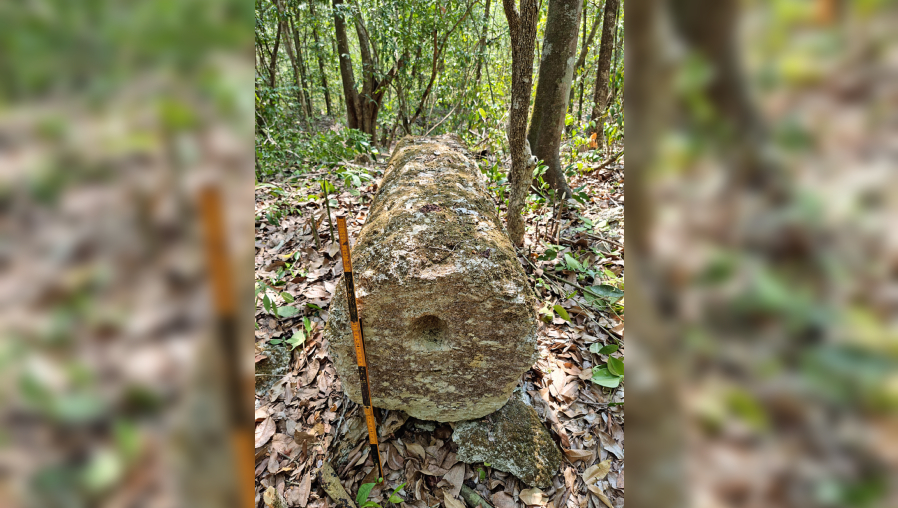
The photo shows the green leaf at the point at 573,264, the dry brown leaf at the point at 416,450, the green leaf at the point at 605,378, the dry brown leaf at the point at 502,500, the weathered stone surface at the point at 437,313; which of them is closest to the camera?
the weathered stone surface at the point at 437,313

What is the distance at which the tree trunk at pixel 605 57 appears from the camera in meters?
5.59

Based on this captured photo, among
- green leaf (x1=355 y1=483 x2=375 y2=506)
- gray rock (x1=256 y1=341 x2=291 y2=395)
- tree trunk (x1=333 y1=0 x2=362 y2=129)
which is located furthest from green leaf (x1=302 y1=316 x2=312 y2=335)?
tree trunk (x1=333 y1=0 x2=362 y2=129)

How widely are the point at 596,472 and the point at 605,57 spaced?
5548mm

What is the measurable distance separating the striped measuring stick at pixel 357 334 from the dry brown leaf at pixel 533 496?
687 mm

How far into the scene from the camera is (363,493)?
1.93 meters

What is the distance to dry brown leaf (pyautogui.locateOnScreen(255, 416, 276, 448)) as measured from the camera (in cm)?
226

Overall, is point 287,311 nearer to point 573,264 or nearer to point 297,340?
point 297,340

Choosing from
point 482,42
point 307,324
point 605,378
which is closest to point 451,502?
point 605,378

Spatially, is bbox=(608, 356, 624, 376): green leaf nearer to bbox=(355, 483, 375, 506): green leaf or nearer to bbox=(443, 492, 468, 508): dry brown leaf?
bbox=(443, 492, 468, 508): dry brown leaf

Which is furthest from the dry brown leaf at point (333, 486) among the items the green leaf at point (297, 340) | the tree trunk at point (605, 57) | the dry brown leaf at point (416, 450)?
the tree trunk at point (605, 57)
